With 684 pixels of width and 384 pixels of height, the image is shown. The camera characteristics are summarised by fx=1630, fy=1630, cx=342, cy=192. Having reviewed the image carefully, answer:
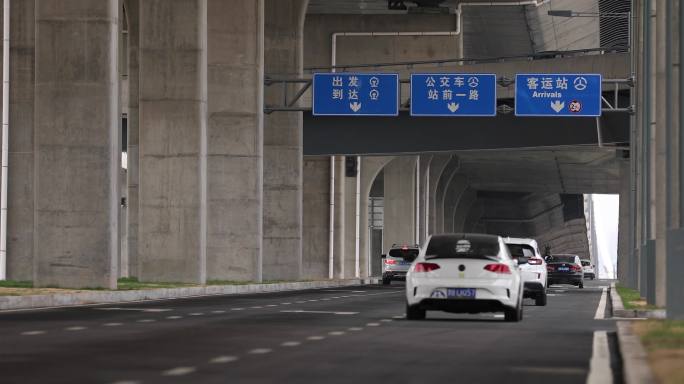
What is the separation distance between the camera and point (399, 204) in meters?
104

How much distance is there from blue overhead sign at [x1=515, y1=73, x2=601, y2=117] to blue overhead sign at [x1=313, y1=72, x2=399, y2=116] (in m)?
4.72

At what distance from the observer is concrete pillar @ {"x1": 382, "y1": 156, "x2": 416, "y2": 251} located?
104 meters

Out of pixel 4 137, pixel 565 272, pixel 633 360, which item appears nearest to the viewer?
pixel 633 360

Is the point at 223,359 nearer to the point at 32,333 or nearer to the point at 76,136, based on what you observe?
the point at 32,333

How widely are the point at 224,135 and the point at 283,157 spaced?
7.89 metres

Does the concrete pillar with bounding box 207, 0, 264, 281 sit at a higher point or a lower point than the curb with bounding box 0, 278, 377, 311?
higher

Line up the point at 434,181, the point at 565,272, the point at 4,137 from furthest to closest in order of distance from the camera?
the point at 434,181, the point at 565,272, the point at 4,137

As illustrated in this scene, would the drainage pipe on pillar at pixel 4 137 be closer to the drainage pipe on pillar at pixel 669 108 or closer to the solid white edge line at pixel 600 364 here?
the drainage pipe on pillar at pixel 669 108

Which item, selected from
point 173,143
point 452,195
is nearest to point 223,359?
point 173,143

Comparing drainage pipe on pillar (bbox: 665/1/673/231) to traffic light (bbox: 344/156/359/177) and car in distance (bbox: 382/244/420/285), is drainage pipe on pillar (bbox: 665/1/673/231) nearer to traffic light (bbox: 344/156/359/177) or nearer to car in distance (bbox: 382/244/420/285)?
car in distance (bbox: 382/244/420/285)

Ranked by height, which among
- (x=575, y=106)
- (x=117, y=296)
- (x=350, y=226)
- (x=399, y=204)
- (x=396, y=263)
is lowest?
(x=396, y=263)

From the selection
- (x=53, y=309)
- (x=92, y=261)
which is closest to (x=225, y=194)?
(x=92, y=261)

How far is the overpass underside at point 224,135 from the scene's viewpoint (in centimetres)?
3681

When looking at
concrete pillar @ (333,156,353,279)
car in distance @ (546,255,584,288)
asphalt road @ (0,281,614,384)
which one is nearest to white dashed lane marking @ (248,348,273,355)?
asphalt road @ (0,281,614,384)
